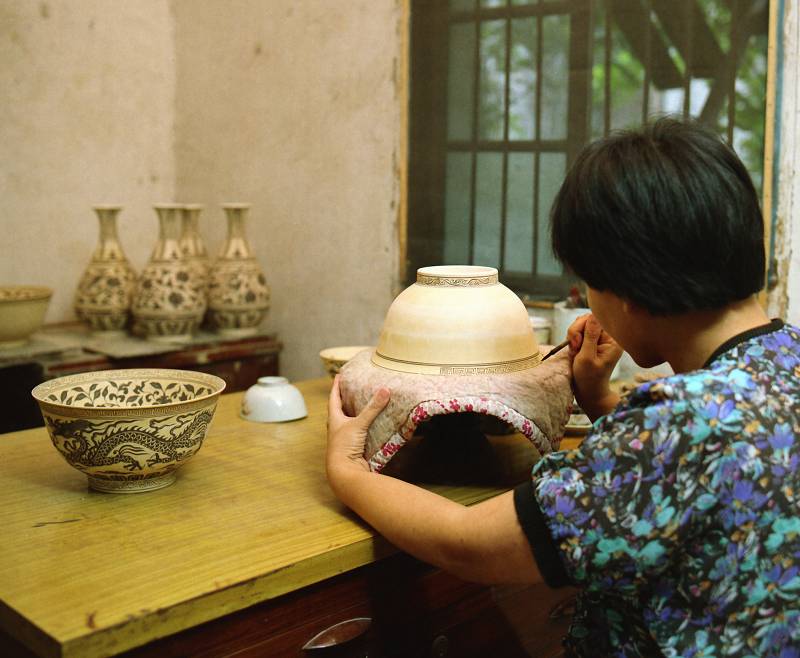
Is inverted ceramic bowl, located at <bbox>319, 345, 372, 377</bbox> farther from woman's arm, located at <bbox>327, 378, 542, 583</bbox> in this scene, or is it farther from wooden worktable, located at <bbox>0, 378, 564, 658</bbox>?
woman's arm, located at <bbox>327, 378, 542, 583</bbox>

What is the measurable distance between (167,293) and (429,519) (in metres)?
1.73

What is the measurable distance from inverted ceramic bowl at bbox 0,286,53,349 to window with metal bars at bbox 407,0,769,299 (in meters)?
1.00

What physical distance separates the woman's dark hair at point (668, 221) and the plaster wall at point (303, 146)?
1.50 m

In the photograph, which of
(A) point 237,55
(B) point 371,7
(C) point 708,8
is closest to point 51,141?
(A) point 237,55

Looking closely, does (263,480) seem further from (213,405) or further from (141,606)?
(141,606)

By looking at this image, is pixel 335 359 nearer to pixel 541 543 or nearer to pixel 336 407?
pixel 336 407

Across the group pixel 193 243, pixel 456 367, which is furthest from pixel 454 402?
pixel 193 243

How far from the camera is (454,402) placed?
1212mm

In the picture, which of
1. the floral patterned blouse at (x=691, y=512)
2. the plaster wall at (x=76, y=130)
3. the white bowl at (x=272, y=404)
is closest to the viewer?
the floral patterned blouse at (x=691, y=512)

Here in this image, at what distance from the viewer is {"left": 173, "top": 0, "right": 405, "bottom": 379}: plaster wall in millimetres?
2498

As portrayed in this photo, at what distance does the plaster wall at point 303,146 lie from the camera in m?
2.50

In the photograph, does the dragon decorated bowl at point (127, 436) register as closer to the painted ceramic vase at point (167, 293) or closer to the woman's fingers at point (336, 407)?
the woman's fingers at point (336, 407)

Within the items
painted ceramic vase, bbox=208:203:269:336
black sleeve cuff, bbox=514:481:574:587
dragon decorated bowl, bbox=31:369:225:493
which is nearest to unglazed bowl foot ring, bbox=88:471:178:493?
dragon decorated bowl, bbox=31:369:225:493

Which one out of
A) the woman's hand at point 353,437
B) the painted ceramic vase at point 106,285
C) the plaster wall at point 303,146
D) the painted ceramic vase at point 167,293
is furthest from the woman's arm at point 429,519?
the painted ceramic vase at point 106,285
